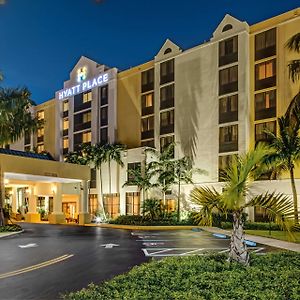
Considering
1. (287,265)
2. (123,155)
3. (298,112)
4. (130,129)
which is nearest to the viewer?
(287,265)

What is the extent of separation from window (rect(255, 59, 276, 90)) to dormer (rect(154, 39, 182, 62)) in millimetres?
9777

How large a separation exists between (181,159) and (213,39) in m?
12.4

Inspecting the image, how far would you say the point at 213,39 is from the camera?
1565 inches

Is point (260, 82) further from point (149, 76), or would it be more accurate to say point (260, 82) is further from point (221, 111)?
point (149, 76)

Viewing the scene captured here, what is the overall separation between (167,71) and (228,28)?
833cm

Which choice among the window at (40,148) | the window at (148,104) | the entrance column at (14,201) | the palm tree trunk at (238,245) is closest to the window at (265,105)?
the window at (148,104)

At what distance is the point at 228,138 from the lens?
37.8m

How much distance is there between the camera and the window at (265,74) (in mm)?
35469

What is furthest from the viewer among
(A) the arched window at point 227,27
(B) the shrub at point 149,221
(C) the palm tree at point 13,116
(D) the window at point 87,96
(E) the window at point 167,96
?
(D) the window at point 87,96

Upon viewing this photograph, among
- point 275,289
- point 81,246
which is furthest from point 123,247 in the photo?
point 275,289

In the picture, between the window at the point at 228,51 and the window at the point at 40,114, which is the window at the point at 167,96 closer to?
the window at the point at 228,51

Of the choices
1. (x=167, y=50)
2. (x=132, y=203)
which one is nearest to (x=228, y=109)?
(x=167, y=50)

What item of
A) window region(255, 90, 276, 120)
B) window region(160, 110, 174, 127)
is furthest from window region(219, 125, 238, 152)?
window region(160, 110, 174, 127)

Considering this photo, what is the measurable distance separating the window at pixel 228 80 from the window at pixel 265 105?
8.05 feet
